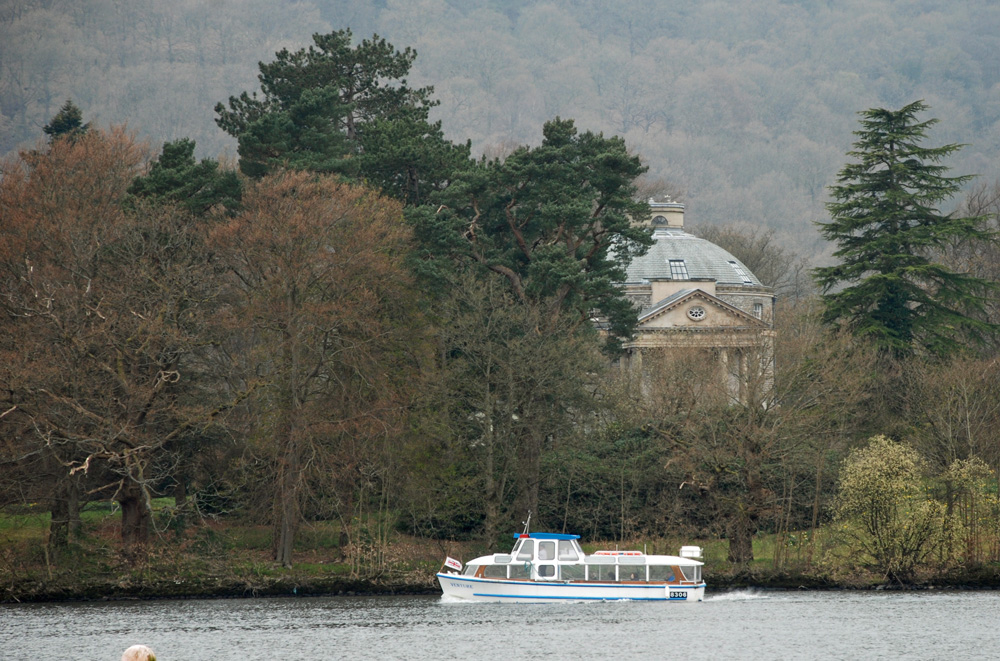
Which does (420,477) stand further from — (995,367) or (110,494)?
(995,367)

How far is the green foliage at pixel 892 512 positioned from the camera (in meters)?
45.5

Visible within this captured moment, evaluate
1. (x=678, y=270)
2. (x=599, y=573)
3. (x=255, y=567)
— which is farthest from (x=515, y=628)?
(x=678, y=270)

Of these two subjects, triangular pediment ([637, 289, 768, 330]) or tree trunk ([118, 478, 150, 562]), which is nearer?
tree trunk ([118, 478, 150, 562])

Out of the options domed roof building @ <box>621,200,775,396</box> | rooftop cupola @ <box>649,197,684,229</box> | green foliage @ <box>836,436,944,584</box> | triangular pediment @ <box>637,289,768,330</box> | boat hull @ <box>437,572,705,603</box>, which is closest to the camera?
boat hull @ <box>437,572,705,603</box>

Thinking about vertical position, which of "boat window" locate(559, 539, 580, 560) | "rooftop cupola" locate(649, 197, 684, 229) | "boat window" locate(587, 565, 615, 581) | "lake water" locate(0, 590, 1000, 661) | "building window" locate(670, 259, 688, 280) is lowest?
"lake water" locate(0, 590, 1000, 661)

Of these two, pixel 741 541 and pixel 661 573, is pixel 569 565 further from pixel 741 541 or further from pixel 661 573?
pixel 741 541

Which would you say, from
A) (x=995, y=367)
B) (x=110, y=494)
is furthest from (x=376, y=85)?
(x=995, y=367)

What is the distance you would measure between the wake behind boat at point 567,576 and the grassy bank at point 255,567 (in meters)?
3.08

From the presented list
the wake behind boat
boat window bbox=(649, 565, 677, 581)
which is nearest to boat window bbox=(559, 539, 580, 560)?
the wake behind boat

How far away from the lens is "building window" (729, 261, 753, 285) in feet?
346

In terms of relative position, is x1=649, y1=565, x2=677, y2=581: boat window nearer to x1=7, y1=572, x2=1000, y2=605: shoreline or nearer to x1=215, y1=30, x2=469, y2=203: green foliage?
x1=7, y1=572, x2=1000, y2=605: shoreline

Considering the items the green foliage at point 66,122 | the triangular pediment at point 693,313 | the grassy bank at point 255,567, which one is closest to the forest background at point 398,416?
the grassy bank at point 255,567

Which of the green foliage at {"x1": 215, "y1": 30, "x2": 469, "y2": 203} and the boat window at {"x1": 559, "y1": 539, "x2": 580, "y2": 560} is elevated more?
the green foliage at {"x1": 215, "y1": 30, "x2": 469, "y2": 203}

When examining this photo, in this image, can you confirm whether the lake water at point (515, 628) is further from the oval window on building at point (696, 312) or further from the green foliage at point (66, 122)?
the green foliage at point (66, 122)
